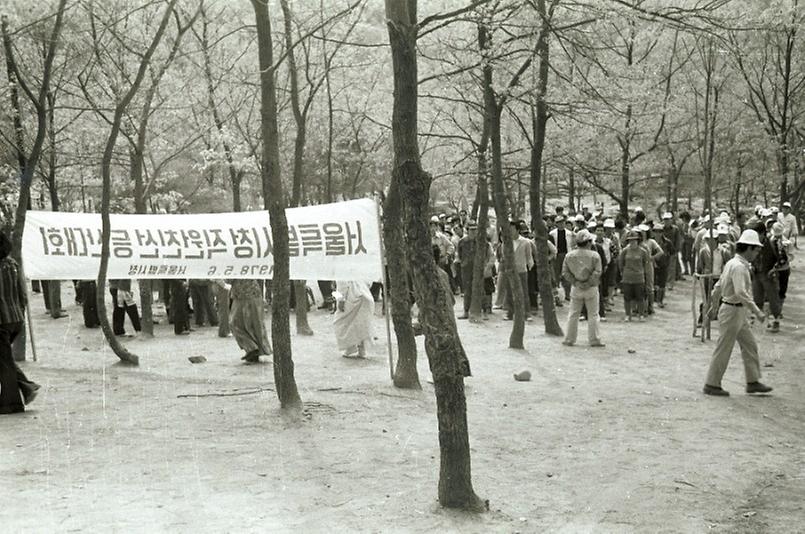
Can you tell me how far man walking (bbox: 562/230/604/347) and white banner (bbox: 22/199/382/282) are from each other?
494 cm

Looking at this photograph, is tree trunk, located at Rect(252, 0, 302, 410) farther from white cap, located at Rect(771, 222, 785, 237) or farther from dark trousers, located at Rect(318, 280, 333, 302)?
white cap, located at Rect(771, 222, 785, 237)

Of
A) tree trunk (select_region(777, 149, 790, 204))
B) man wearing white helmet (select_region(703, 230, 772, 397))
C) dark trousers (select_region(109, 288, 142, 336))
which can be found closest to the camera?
man wearing white helmet (select_region(703, 230, 772, 397))

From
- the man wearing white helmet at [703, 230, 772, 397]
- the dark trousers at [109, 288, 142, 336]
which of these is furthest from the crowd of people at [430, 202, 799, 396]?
the dark trousers at [109, 288, 142, 336]

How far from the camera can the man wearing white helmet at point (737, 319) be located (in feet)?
35.6

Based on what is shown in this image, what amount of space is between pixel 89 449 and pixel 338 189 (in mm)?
28013

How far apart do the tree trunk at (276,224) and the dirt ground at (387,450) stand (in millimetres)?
480

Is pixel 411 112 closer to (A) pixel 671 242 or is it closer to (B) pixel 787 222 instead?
(A) pixel 671 242

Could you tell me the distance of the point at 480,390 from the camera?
11.6 metres

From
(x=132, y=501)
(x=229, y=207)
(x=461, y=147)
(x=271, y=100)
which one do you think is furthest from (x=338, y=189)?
(x=132, y=501)

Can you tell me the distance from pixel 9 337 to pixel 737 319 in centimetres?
834

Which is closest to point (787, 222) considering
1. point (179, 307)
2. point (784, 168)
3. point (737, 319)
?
point (784, 168)

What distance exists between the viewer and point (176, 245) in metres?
13.5

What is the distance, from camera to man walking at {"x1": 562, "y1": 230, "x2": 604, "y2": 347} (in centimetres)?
1516

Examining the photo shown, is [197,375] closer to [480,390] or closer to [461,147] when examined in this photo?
[480,390]
